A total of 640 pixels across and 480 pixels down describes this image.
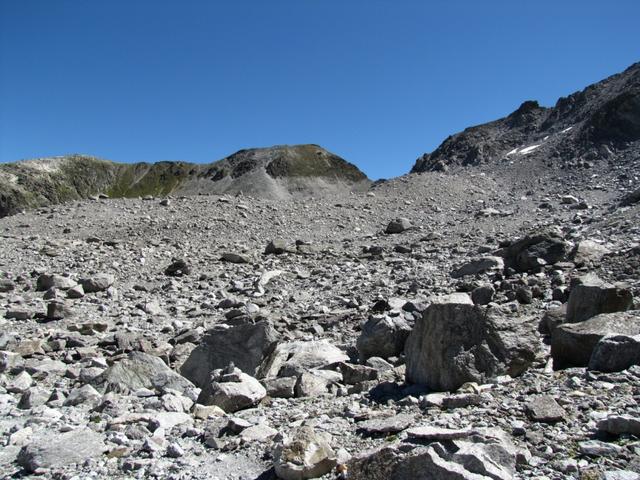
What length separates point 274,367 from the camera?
8.38 meters

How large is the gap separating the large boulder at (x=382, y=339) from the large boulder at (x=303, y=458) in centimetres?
405

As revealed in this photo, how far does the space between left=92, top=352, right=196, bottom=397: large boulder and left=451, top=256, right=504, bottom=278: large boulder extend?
880 centimetres

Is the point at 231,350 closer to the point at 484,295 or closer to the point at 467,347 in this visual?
the point at 467,347

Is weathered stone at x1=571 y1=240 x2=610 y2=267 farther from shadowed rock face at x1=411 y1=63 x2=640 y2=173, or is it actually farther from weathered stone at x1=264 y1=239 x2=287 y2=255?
shadowed rock face at x1=411 y1=63 x2=640 y2=173

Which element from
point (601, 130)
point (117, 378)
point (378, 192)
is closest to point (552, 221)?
point (378, 192)

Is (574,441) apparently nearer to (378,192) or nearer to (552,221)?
(552,221)

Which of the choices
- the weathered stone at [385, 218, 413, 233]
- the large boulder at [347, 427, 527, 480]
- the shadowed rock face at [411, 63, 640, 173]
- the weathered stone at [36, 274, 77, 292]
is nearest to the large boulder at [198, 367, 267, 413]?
the large boulder at [347, 427, 527, 480]

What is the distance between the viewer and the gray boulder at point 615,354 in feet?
18.3

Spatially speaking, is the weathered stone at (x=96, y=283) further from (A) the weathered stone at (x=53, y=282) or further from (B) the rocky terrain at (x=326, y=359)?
(A) the weathered stone at (x=53, y=282)

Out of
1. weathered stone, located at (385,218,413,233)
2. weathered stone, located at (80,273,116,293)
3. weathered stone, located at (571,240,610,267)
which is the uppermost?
weathered stone, located at (385,218,413,233)

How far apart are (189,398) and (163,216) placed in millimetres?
20455

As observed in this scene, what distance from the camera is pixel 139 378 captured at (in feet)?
25.9

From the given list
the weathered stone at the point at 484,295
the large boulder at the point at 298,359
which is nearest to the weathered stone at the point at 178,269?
the large boulder at the point at 298,359

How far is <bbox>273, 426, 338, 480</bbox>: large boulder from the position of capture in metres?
4.32
